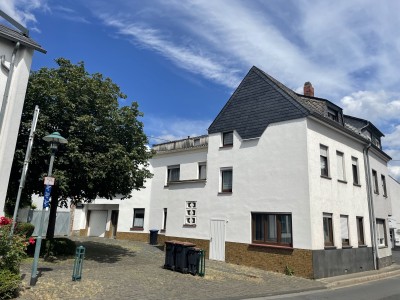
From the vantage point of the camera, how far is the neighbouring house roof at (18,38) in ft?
36.7

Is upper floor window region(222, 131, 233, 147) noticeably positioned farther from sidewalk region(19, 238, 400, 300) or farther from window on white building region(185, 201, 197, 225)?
sidewalk region(19, 238, 400, 300)

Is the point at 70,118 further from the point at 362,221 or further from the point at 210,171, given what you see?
the point at 362,221

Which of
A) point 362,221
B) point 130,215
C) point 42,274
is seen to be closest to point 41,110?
point 42,274

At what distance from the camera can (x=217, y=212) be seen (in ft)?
64.8

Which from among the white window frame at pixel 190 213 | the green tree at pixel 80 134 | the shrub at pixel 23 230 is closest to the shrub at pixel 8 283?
the shrub at pixel 23 230

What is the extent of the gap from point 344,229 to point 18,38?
17241 millimetres

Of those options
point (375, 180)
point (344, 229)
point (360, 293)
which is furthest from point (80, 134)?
point (375, 180)

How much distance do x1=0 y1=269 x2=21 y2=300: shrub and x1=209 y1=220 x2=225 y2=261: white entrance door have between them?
12367mm

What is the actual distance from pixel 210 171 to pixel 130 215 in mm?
9908

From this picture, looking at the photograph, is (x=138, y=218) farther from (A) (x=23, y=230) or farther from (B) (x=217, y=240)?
(A) (x=23, y=230)

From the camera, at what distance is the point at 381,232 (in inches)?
865

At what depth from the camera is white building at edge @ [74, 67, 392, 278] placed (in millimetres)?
16234

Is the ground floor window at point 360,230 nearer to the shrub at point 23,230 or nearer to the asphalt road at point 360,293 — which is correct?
the asphalt road at point 360,293

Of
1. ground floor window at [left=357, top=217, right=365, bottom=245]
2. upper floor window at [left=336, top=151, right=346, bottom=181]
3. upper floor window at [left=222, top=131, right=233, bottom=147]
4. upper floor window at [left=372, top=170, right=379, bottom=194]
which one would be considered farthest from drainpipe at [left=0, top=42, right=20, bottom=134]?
upper floor window at [left=372, top=170, right=379, bottom=194]
